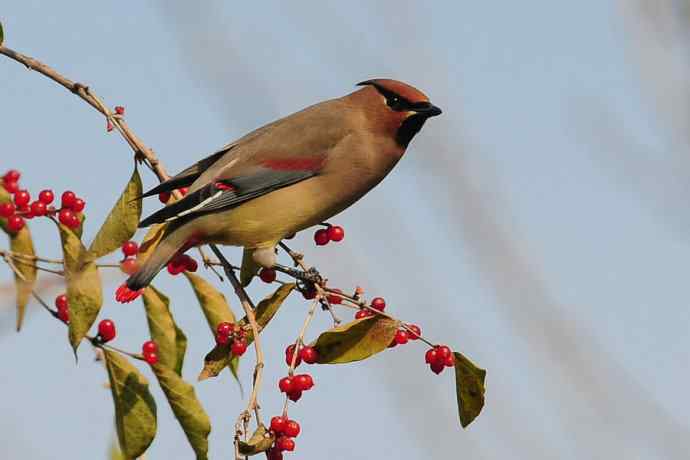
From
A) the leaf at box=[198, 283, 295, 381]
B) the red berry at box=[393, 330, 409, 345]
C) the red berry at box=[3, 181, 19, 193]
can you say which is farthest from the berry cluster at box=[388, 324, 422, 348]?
the red berry at box=[3, 181, 19, 193]

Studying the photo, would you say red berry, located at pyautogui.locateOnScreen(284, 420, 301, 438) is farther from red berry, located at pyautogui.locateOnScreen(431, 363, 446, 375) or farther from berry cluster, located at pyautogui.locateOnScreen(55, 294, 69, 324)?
berry cluster, located at pyautogui.locateOnScreen(55, 294, 69, 324)

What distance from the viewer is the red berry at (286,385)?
9.38 ft

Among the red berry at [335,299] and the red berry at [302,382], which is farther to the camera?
the red berry at [335,299]

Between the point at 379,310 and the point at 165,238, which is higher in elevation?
the point at 165,238

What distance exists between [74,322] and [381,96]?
8.31ft

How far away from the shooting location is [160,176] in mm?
3131

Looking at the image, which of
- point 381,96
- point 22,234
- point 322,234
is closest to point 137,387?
point 22,234

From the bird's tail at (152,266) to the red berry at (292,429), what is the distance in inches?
23.7

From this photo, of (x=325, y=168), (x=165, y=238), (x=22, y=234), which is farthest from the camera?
(x=325, y=168)

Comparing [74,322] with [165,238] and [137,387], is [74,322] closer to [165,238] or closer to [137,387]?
[137,387]

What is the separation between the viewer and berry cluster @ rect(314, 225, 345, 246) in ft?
12.3

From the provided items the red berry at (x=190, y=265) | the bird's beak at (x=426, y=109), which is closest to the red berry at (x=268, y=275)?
the red berry at (x=190, y=265)

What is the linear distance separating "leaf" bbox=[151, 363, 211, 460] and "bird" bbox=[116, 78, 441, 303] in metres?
0.67

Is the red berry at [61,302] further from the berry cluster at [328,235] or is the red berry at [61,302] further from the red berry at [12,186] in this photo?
the berry cluster at [328,235]
